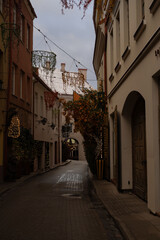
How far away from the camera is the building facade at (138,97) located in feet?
22.2

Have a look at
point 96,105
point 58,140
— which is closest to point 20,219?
point 96,105

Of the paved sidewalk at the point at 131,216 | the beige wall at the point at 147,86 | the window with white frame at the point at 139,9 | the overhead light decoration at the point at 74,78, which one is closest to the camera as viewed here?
the paved sidewalk at the point at 131,216

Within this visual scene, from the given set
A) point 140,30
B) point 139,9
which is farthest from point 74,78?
point 140,30

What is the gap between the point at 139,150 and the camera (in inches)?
374

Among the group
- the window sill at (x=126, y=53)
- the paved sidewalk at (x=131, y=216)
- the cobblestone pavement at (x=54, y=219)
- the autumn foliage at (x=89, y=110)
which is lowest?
the cobblestone pavement at (x=54, y=219)

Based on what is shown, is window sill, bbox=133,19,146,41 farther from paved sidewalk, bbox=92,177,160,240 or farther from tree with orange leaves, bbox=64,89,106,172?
tree with orange leaves, bbox=64,89,106,172

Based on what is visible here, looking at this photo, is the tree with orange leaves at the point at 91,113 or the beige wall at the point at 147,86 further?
the tree with orange leaves at the point at 91,113

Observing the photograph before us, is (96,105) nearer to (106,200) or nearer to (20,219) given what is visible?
(106,200)

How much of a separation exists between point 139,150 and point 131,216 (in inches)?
119

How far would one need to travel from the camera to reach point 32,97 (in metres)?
21.3

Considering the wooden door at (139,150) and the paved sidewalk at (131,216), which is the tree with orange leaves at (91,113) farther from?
the paved sidewalk at (131,216)

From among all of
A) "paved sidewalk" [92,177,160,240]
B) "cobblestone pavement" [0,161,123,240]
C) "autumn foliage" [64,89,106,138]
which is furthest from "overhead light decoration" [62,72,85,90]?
"cobblestone pavement" [0,161,123,240]

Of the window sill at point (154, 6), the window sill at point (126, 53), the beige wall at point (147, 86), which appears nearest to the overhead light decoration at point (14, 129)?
the beige wall at point (147, 86)

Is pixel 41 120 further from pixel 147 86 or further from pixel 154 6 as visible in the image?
pixel 154 6
